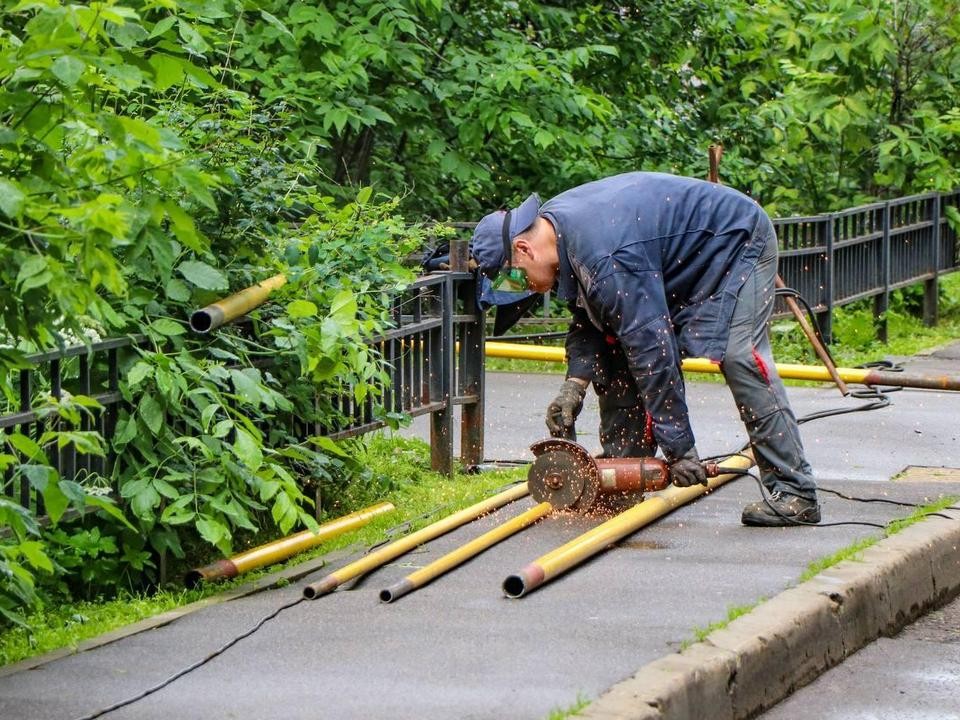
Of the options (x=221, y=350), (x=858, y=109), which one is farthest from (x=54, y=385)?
(x=858, y=109)

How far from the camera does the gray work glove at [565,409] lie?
7.64 metres

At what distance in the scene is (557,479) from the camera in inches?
290

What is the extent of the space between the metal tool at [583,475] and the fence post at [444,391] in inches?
56.3

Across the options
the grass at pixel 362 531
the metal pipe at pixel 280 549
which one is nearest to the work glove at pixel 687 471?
the grass at pixel 362 531

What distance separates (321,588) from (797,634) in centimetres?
183

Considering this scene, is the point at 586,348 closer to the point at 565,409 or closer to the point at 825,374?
the point at 565,409

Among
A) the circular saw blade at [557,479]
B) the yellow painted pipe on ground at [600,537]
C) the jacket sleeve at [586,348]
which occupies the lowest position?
the yellow painted pipe on ground at [600,537]

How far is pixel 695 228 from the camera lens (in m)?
7.15

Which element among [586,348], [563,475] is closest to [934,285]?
[586,348]

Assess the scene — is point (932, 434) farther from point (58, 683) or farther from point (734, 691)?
point (58, 683)

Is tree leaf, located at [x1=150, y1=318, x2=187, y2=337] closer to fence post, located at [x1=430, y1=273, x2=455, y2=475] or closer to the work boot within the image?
fence post, located at [x1=430, y1=273, x2=455, y2=475]

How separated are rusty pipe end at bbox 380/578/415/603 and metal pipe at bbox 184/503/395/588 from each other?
2.23 feet

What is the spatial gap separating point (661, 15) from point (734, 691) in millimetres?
10121

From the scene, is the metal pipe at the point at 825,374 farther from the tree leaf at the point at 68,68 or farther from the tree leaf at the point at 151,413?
Result: the tree leaf at the point at 68,68
